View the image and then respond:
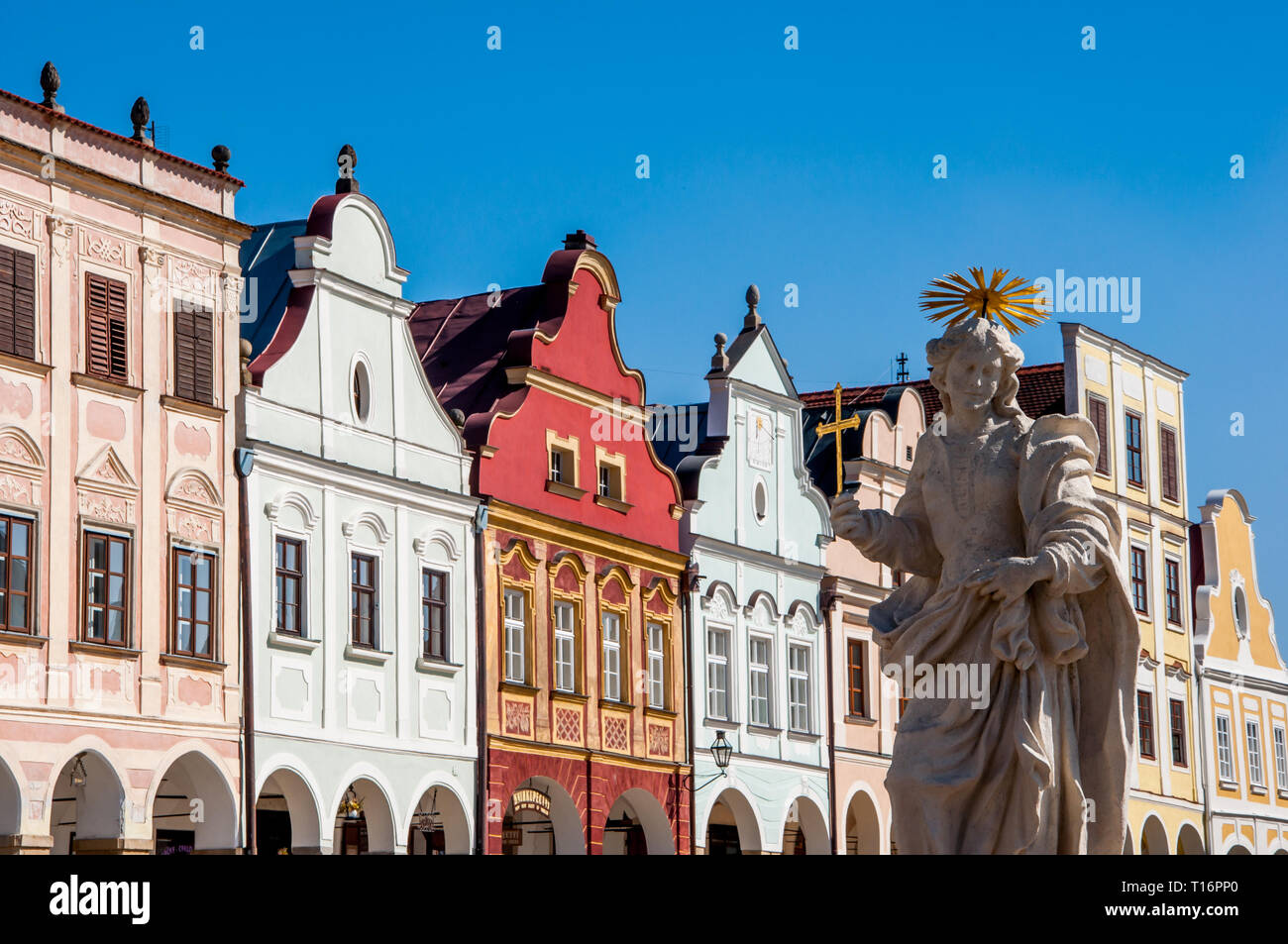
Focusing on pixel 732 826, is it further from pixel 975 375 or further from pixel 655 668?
pixel 975 375

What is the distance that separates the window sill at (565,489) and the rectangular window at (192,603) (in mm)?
7075

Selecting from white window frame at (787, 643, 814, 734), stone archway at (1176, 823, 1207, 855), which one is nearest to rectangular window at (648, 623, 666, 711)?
white window frame at (787, 643, 814, 734)

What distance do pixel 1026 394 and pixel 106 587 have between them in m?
26.8

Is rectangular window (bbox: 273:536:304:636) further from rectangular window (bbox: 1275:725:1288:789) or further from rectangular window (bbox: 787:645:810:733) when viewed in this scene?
rectangular window (bbox: 1275:725:1288:789)

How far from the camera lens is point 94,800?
980 inches

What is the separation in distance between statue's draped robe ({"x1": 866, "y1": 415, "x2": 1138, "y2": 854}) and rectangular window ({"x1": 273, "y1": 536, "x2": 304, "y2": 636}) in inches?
778

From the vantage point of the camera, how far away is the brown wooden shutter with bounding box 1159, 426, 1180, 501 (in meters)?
46.5

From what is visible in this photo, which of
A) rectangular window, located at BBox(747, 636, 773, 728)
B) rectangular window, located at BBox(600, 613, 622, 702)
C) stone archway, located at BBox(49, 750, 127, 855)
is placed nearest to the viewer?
stone archway, located at BBox(49, 750, 127, 855)

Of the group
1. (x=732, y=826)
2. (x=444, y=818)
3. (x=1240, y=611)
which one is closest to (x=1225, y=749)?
(x=1240, y=611)

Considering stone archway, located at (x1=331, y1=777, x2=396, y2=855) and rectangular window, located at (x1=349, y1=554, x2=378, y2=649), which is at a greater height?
rectangular window, located at (x1=349, y1=554, x2=378, y2=649)

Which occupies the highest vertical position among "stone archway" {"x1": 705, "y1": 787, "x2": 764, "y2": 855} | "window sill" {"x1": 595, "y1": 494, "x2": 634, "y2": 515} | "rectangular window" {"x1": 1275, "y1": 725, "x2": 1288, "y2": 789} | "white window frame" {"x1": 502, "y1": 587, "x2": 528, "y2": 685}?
"window sill" {"x1": 595, "y1": 494, "x2": 634, "y2": 515}

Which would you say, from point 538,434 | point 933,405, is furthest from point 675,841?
point 933,405
